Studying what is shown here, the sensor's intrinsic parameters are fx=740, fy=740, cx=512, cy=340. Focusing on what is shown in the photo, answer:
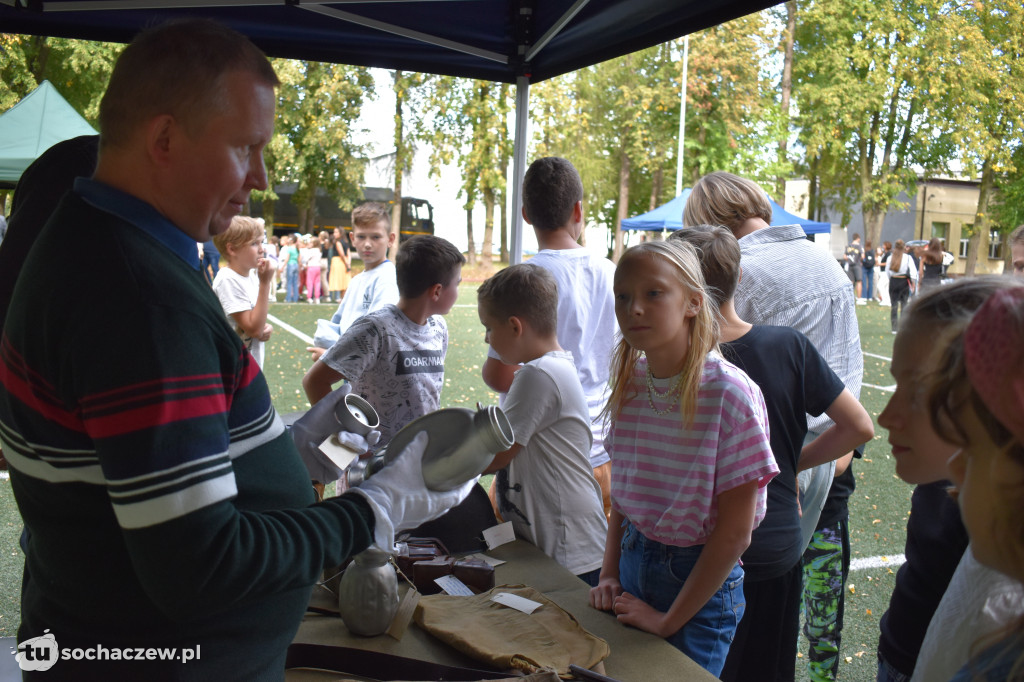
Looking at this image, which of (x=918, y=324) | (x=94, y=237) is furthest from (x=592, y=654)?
(x=94, y=237)

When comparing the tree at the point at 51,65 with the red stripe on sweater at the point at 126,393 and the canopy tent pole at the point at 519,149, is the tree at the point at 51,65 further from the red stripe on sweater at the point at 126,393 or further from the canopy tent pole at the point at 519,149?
the red stripe on sweater at the point at 126,393

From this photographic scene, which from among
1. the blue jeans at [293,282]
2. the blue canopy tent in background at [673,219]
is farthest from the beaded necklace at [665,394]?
the blue jeans at [293,282]

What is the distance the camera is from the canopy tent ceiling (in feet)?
10.2

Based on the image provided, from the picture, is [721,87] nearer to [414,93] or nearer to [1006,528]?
[414,93]

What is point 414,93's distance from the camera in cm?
2636

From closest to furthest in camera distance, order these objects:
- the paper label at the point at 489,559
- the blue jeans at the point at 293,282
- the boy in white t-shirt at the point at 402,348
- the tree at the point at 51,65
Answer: the paper label at the point at 489,559 < the boy in white t-shirt at the point at 402,348 < the tree at the point at 51,65 < the blue jeans at the point at 293,282

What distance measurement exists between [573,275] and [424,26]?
157 cm

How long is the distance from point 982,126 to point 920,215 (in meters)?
15.9

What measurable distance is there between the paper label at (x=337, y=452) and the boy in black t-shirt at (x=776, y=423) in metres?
1.08

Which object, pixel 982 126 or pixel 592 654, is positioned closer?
pixel 592 654

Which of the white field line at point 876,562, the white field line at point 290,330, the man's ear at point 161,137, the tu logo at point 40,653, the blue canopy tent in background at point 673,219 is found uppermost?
the blue canopy tent in background at point 673,219

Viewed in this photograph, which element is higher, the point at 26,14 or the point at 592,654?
the point at 26,14

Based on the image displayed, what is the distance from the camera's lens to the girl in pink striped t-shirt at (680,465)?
5.15 ft

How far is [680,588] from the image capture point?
163 centimetres
